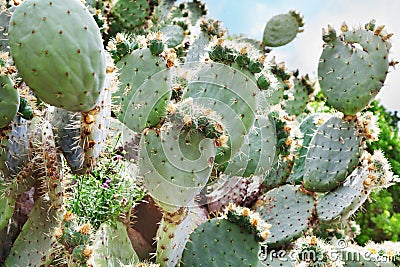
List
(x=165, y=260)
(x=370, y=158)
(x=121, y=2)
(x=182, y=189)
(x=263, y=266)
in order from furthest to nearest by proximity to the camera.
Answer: (x=121, y=2) < (x=370, y=158) < (x=263, y=266) < (x=165, y=260) < (x=182, y=189)

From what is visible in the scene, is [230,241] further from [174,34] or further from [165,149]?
[174,34]

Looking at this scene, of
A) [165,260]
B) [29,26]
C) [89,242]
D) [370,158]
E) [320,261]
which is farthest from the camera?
[370,158]

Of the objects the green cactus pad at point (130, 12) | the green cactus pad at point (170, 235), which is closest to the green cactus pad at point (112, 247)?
the green cactus pad at point (170, 235)

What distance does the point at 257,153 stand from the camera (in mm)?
2619

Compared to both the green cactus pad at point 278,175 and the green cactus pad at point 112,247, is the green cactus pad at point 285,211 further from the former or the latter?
the green cactus pad at point 112,247

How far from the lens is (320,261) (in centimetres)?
233

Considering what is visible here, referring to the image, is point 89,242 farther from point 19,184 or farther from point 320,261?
point 320,261

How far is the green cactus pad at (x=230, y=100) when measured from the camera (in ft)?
6.97

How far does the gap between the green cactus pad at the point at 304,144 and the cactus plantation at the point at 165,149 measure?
0.04 ft

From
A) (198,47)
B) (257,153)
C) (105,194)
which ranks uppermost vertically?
(198,47)

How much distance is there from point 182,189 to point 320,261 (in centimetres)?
76

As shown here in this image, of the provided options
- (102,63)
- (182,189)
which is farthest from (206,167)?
(102,63)

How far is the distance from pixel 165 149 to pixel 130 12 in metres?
1.99

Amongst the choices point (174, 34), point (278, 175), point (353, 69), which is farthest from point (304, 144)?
point (174, 34)
